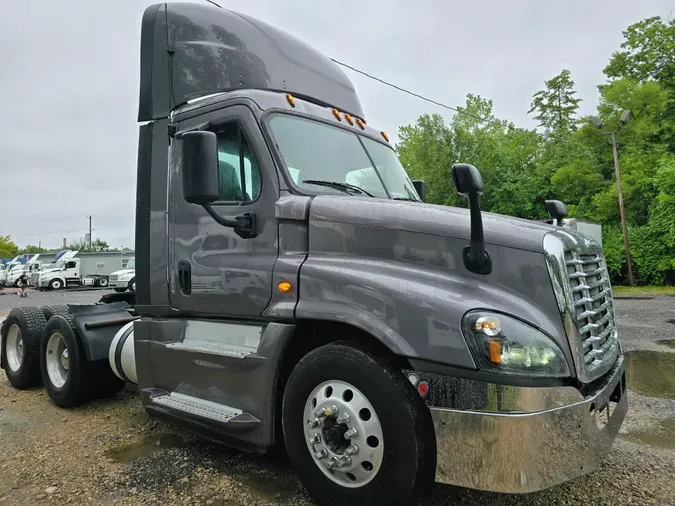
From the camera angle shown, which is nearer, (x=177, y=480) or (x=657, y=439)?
(x=177, y=480)

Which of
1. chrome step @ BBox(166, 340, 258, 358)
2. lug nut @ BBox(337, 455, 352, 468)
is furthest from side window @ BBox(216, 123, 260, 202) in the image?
lug nut @ BBox(337, 455, 352, 468)

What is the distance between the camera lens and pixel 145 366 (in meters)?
4.04

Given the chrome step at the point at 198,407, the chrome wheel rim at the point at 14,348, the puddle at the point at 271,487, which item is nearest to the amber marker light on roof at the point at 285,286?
the chrome step at the point at 198,407

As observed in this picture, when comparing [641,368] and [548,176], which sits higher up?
[548,176]

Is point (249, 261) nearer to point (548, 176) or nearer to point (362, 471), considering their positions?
point (362, 471)

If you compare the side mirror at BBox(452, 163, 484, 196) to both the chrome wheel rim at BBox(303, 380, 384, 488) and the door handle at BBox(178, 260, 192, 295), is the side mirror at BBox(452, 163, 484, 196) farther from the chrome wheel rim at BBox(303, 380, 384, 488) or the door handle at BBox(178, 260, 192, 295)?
the door handle at BBox(178, 260, 192, 295)

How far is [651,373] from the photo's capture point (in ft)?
20.3

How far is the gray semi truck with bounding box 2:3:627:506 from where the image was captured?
2.41 meters

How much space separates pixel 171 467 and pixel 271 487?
855 mm

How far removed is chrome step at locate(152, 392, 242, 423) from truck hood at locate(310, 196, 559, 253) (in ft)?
4.69

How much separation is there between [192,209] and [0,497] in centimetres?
229

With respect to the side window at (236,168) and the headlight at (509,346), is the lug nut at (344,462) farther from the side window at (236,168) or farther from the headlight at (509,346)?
the side window at (236,168)

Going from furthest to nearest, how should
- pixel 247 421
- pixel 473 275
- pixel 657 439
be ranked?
pixel 657 439
pixel 247 421
pixel 473 275

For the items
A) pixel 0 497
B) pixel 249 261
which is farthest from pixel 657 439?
pixel 0 497
